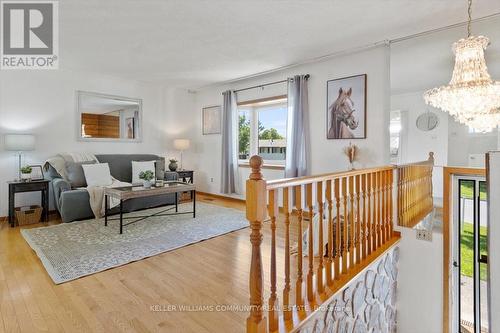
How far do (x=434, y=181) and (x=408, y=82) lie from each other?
1.19 m

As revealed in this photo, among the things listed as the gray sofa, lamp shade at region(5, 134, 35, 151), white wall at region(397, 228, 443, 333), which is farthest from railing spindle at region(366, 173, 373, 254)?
lamp shade at region(5, 134, 35, 151)

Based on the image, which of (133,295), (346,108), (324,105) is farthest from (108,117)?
(346,108)

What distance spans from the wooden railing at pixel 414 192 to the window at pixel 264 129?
2.57 m

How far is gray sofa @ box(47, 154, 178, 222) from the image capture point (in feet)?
12.9

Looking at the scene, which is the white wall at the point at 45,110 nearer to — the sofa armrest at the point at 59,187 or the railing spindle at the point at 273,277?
the sofa armrest at the point at 59,187

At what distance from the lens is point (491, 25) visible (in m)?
2.68

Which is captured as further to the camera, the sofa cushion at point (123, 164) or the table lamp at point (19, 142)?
the sofa cushion at point (123, 164)

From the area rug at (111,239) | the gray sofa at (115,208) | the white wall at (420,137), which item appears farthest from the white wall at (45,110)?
the white wall at (420,137)

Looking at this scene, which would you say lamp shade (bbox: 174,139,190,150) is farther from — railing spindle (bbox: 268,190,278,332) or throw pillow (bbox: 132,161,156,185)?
railing spindle (bbox: 268,190,278,332)

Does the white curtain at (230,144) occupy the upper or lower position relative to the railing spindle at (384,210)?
upper

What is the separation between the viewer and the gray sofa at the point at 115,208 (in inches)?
155

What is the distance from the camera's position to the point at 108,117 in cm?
536

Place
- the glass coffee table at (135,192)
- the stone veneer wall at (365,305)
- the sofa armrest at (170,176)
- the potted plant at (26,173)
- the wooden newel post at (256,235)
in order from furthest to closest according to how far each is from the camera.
→ the sofa armrest at (170,176)
the potted plant at (26,173)
the glass coffee table at (135,192)
the stone veneer wall at (365,305)
the wooden newel post at (256,235)

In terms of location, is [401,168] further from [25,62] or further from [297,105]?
[25,62]
